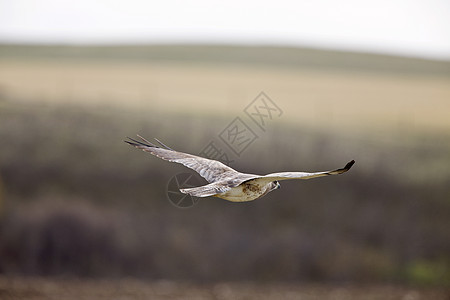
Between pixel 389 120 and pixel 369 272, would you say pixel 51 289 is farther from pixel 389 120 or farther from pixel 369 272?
pixel 389 120

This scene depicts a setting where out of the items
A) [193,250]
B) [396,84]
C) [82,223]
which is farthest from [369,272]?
[396,84]

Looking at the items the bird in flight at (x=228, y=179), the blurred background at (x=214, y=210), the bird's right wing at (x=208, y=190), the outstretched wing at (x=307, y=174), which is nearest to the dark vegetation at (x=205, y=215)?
the blurred background at (x=214, y=210)

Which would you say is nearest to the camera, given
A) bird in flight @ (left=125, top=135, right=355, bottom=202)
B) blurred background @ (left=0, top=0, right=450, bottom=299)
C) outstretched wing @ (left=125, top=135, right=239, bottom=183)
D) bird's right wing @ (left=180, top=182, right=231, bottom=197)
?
bird in flight @ (left=125, top=135, right=355, bottom=202)

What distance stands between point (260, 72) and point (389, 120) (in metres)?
18.4

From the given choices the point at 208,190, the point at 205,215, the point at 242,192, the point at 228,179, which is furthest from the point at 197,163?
the point at 205,215

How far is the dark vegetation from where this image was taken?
2408 centimetres

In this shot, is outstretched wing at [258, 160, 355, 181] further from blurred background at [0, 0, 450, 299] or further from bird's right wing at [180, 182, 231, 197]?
blurred background at [0, 0, 450, 299]

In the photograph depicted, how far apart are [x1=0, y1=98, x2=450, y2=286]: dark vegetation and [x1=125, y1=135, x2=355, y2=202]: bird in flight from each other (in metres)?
16.4

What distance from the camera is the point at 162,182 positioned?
87.3ft

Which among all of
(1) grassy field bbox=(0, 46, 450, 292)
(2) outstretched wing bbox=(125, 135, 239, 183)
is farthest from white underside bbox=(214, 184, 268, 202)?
(1) grassy field bbox=(0, 46, 450, 292)

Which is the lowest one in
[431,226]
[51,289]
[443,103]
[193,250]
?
[51,289]

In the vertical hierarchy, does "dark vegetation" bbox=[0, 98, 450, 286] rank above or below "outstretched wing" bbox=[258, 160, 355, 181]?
below

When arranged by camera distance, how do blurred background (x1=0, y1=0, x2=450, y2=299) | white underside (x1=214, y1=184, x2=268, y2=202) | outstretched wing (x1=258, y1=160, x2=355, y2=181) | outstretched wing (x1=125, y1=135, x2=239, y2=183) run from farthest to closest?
1. blurred background (x1=0, y1=0, x2=450, y2=299)
2. outstretched wing (x1=125, y1=135, x2=239, y2=183)
3. white underside (x1=214, y1=184, x2=268, y2=202)
4. outstretched wing (x1=258, y1=160, x2=355, y2=181)

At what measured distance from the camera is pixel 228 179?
A: 270 inches
